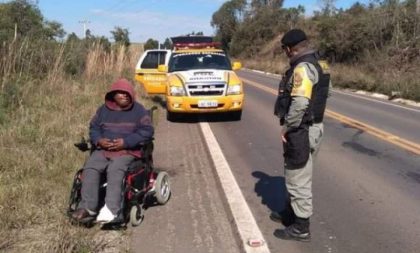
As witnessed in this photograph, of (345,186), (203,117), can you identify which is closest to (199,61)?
(203,117)

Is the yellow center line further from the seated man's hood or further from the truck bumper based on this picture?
the seated man's hood

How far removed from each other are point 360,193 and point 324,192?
422mm

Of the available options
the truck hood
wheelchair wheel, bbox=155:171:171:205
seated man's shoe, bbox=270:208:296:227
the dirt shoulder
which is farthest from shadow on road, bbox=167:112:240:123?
seated man's shoe, bbox=270:208:296:227

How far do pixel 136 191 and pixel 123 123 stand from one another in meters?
0.78

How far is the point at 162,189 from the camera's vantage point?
6.22 meters

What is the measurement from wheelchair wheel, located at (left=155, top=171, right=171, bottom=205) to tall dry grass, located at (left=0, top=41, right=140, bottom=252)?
0.96 metres

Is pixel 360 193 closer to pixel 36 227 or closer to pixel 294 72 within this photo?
pixel 294 72

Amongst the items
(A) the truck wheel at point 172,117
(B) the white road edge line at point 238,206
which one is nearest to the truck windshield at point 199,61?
(A) the truck wheel at point 172,117

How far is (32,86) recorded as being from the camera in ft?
41.1

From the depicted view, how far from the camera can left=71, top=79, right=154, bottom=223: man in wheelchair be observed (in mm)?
5312

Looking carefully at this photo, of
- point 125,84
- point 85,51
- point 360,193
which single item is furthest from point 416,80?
point 125,84

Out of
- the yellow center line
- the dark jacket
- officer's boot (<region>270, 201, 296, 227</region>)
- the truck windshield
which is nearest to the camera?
officer's boot (<region>270, 201, 296, 227</region>)

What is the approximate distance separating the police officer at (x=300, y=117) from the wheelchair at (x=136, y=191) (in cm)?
141

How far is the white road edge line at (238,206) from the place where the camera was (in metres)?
→ 5.09
